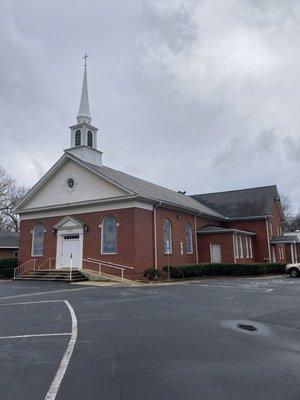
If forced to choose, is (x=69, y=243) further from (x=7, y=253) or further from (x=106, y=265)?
(x=7, y=253)

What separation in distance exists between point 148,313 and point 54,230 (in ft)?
62.3

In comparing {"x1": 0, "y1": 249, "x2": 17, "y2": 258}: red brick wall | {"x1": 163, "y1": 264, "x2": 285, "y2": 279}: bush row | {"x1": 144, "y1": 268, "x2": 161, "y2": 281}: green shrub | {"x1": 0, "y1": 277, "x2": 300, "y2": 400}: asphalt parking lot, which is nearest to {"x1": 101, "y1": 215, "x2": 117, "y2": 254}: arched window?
{"x1": 144, "y1": 268, "x2": 161, "y2": 281}: green shrub

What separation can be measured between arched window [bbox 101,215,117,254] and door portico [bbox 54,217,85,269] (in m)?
1.69

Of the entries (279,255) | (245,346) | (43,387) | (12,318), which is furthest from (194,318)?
(279,255)

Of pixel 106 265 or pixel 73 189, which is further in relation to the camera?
pixel 73 189

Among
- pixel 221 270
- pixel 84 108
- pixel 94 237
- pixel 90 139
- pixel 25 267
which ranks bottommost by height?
pixel 221 270

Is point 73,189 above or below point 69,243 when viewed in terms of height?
above

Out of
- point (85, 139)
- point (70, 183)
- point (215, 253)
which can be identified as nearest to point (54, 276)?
point (70, 183)

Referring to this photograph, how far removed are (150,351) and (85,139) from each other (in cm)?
2409

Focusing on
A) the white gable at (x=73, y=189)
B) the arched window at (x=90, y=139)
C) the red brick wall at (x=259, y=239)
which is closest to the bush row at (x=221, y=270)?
the red brick wall at (x=259, y=239)

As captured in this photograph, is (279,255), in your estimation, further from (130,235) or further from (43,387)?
(43,387)

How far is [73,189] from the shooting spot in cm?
2841

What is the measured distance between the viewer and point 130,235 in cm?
2517

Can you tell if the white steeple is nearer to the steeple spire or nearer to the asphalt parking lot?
the steeple spire
